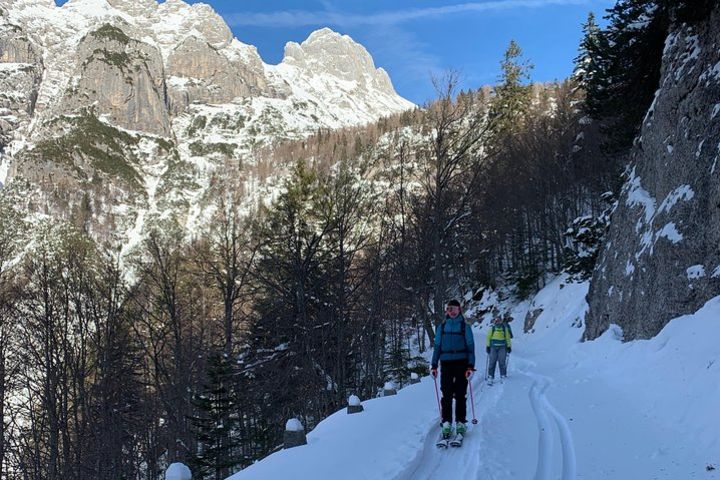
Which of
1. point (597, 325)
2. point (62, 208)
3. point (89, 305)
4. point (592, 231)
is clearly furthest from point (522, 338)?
point (62, 208)

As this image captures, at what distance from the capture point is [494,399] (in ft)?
28.0

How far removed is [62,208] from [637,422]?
185263 millimetres

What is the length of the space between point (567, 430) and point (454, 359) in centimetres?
173

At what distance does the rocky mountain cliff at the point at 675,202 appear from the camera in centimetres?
873

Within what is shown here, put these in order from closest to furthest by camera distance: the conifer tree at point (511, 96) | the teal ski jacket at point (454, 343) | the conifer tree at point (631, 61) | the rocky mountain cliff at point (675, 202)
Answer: the teal ski jacket at point (454, 343)
the rocky mountain cliff at point (675, 202)
the conifer tree at point (631, 61)
the conifer tree at point (511, 96)

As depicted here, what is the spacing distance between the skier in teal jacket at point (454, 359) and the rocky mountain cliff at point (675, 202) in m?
5.01

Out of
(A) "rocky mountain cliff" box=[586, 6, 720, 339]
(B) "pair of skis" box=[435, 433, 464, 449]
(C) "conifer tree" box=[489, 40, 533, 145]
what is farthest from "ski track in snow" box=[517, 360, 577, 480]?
(C) "conifer tree" box=[489, 40, 533, 145]

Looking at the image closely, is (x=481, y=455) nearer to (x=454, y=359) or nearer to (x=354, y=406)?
(x=454, y=359)

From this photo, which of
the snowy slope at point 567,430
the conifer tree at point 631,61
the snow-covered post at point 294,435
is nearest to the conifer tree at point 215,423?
the snowy slope at point 567,430

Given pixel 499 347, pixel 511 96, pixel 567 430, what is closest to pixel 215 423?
pixel 499 347

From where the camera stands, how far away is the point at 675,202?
1020cm

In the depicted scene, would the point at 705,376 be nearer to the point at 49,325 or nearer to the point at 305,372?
the point at 305,372

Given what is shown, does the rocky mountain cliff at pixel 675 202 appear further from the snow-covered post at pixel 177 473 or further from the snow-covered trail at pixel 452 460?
the snow-covered post at pixel 177 473

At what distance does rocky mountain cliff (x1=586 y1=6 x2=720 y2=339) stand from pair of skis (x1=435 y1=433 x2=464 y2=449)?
556 centimetres
